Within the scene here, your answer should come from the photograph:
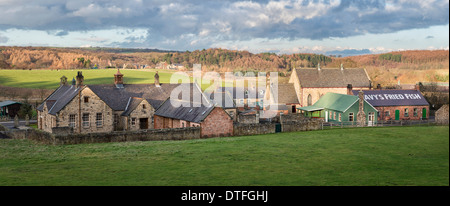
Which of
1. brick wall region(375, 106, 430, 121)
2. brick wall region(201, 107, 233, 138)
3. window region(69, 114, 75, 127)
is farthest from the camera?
brick wall region(375, 106, 430, 121)

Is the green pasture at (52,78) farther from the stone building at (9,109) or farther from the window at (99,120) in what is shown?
the window at (99,120)

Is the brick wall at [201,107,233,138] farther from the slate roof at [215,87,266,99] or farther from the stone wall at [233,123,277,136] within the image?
the slate roof at [215,87,266,99]

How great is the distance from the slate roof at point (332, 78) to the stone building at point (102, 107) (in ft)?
85.4

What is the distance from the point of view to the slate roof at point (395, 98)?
6153 centimetres

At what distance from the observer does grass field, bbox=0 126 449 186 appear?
20641mm

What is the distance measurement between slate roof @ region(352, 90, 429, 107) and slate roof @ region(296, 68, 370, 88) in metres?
11.8

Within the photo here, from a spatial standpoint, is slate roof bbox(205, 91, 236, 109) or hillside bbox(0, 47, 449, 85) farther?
hillside bbox(0, 47, 449, 85)

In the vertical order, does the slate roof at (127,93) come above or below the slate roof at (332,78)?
below

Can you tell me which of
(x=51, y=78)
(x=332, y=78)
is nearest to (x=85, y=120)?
(x=332, y=78)

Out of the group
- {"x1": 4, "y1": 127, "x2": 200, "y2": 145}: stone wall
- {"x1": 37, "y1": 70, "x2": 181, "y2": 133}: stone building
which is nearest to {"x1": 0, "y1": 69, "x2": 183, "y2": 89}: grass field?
{"x1": 37, "y1": 70, "x2": 181, "y2": 133}: stone building

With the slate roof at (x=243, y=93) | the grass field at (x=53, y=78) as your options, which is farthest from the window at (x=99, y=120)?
the grass field at (x=53, y=78)

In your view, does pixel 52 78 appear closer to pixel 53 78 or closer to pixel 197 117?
pixel 53 78

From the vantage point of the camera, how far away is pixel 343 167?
24141 mm
